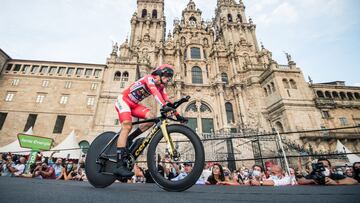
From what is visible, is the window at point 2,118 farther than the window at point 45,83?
No

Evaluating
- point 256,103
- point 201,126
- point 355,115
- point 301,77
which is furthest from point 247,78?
point 355,115

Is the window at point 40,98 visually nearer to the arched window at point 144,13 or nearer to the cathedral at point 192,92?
the cathedral at point 192,92

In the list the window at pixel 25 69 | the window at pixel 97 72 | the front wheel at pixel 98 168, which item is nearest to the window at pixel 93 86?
the window at pixel 97 72

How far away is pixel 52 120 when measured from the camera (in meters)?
19.3

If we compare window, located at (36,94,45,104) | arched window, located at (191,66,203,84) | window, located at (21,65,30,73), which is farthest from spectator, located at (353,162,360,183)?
window, located at (21,65,30,73)

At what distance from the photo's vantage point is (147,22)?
104 ft

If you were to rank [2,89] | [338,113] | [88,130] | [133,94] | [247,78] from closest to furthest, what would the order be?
[133,94] < [88,130] < [2,89] < [338,113] < [247,78]

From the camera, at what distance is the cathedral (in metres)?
19.4

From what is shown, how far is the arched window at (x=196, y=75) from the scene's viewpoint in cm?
2877

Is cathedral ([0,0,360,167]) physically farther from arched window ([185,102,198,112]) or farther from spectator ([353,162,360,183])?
spectator ([353,162,360,183])

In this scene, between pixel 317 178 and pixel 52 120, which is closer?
pixel 317 178

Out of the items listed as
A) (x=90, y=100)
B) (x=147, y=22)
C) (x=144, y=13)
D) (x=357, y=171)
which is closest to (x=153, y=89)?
(x=357, y=171)

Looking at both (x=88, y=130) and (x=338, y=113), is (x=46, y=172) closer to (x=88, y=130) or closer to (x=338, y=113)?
(x=88, y=130)

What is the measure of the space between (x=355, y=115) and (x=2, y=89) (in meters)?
46.6
